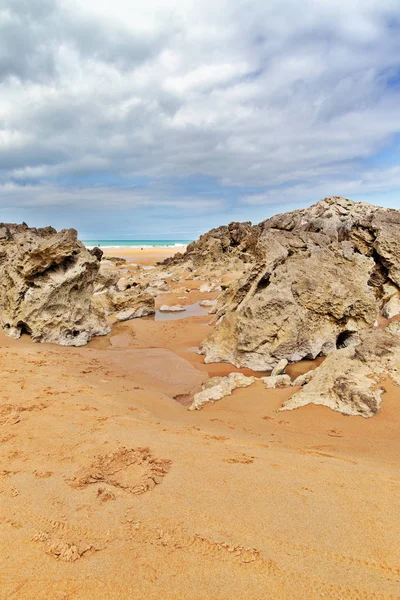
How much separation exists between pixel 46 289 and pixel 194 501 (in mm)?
9484

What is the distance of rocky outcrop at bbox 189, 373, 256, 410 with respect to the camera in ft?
21.0

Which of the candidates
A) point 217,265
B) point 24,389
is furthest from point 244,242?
point 24,389

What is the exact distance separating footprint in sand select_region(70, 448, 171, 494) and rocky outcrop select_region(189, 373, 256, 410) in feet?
8.54

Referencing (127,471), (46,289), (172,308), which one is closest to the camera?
(127,471)

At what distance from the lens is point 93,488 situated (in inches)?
125

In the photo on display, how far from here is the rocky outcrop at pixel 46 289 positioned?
10773mm

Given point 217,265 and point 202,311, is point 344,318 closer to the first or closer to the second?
point 202,311

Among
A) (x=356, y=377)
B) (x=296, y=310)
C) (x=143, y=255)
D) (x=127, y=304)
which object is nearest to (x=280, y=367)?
(x=296, y=310)

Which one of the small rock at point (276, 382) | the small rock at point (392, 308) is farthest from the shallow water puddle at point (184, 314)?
the small rock at point (276, 382)

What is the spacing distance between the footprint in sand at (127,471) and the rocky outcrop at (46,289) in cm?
805

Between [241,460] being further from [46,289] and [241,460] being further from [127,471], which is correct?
[46,289]

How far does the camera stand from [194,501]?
2.94m

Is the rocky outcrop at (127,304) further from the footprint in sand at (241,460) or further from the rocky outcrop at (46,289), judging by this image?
the footprint in sand at (241,460)

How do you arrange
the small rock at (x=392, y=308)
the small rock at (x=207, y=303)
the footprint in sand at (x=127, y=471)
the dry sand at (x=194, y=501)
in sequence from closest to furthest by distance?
the dry sand at (x=194, y=501) → the footprint in sand at (x=127, y=471) → the small rock at (x=392, y=308) → the small rock at (x=207, y=303)
